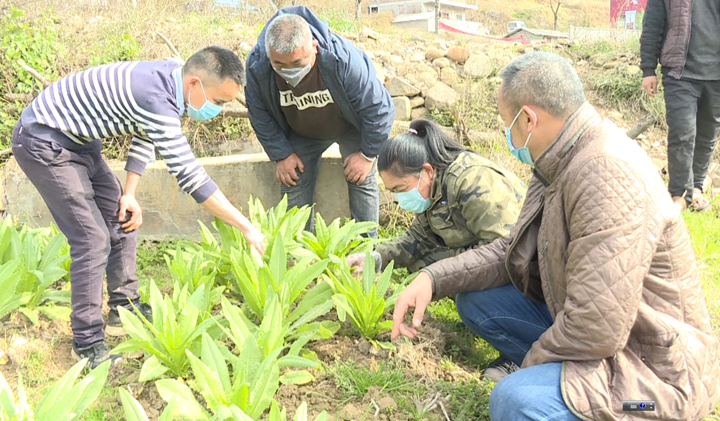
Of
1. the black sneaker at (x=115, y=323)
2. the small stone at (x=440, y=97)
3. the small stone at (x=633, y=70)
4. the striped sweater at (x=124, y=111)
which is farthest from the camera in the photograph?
the small stone at (x=633, y=70)

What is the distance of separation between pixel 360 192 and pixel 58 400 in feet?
9.10

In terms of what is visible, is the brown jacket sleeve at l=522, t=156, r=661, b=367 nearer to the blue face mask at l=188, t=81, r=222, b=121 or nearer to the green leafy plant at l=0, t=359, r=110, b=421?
the green leafy plant at l=0, t=359, r=110, b=421

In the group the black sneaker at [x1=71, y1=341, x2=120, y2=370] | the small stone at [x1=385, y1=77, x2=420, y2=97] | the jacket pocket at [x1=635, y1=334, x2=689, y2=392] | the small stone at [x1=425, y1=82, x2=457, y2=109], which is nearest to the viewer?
the jacket pocket at [x1=635, y1=334, x2=689, y2=392]

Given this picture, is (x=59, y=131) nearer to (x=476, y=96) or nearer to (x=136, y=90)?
(x=136, y=90)

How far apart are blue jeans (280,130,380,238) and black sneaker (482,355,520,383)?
168 cm

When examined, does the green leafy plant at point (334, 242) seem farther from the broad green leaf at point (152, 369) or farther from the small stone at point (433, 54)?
the small stone at point (433, 54)

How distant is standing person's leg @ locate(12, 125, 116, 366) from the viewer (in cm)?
278

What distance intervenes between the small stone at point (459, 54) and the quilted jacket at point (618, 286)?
729 centimetres

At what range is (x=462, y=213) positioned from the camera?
3104 mm

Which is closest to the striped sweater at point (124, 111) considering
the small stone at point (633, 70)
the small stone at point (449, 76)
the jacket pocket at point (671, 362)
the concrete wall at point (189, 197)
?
the concrete wall at point (189, 197)

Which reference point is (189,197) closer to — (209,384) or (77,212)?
(77,212)

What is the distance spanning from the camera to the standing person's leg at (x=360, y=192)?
438 cm

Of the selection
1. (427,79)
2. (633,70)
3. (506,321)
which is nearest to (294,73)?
(506,321)

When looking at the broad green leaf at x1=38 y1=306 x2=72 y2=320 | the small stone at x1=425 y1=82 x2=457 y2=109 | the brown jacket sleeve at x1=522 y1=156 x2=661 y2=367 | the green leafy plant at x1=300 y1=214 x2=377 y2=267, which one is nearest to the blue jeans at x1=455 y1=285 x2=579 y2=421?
the brown jacket sleeve at x1=522 y1=156 x2=661 y2=367
